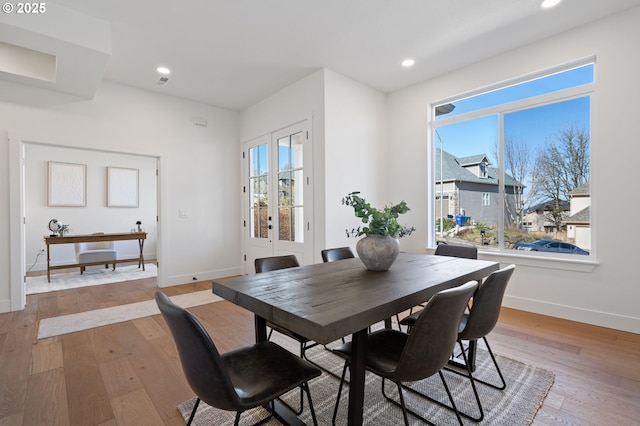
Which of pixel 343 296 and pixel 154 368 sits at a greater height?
pixel 343 296

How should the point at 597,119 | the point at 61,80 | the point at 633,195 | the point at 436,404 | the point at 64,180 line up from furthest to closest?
the point at 64,180, the point at 61,80, the point at 597,119, the point at 633,195, the point at 436,404

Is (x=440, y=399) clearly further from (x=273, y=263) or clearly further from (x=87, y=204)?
(x=87, y=204)

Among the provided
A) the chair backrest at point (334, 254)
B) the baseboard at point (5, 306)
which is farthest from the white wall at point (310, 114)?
the baseboard at point (5, 306)

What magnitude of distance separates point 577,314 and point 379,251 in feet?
8.55

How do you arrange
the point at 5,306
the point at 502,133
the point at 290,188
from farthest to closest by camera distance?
the point at 290,188 < the point at 502,133 < the point at 5,306

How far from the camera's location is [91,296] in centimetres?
421

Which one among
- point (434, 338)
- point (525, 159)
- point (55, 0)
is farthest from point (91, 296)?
point (525, 159)

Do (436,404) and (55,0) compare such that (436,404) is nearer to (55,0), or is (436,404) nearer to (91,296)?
(55,0)

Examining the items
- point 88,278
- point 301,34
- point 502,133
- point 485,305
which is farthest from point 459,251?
point 88,278

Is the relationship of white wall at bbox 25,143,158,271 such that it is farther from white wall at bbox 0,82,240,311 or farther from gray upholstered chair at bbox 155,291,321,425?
gray upholstered chair at bbox 155,291,321,425

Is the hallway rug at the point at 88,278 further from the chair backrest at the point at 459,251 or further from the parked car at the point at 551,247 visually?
the parked car at the point at 551,247

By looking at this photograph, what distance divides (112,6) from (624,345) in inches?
210

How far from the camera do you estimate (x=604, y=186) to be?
294 centimetres

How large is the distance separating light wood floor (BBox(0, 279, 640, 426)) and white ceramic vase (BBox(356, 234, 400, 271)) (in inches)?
46.4
